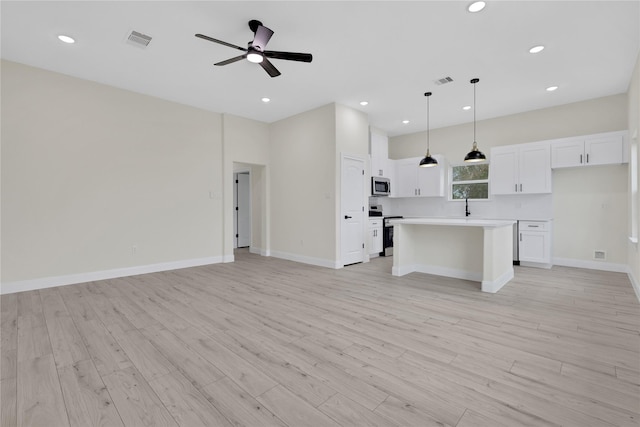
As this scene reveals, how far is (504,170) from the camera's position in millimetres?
5875

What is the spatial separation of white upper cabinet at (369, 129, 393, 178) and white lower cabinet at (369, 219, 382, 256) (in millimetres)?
1169

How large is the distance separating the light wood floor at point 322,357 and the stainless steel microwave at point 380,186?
10.4 ft

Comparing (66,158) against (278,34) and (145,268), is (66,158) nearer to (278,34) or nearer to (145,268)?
(145,268)

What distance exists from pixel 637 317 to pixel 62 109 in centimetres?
771

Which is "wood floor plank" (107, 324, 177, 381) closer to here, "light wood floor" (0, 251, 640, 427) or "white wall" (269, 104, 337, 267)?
"light wood floor" (0, 251, 640, 427)

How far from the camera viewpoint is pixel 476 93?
4.96m

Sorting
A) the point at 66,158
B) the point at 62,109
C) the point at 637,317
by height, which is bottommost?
the point at 637,317

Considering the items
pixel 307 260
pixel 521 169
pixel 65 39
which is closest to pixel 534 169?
pixel 521 169

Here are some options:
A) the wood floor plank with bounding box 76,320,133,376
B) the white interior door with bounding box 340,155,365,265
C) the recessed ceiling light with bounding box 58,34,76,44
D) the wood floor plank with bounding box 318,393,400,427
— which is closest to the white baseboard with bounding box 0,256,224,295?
the wood floor plank with bounding box 76,320,133,376

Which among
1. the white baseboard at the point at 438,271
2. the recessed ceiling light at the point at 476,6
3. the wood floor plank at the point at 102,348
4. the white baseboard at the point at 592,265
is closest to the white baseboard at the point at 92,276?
the wood floor plank at the point at 102,348

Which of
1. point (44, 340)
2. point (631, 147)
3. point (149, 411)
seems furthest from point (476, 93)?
point (44, 340)

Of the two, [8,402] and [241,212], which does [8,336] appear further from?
[241,212]

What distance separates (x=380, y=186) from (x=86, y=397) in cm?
611

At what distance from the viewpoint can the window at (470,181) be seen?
258 inches
